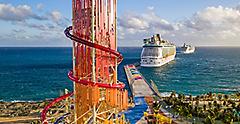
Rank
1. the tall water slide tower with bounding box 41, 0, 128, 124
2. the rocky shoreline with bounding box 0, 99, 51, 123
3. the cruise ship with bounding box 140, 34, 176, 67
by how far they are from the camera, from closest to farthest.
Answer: the tall water slide tower with bounding box 41, 0, 128, 124, the rocky shoreline with bounding box 0, 99, 51, 123, the cruise ship with bounding box 140, 34, 176, 67


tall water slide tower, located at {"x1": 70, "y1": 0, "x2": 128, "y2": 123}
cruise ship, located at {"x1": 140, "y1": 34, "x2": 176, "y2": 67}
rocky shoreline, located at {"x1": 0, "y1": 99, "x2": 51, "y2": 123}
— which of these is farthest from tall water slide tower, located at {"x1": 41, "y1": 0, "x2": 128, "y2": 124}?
cruise ship, located at {"x1": 140, "y1": 34, "x2": 176, "y2": 67}

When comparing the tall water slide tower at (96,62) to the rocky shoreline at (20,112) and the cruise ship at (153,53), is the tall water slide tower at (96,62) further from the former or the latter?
the cruise ship at (153,53)

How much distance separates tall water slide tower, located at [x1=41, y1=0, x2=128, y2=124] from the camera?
52.8 feet

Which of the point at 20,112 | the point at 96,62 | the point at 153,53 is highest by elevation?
the point at 96,62

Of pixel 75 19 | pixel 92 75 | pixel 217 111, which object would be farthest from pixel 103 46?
pixel 217 111

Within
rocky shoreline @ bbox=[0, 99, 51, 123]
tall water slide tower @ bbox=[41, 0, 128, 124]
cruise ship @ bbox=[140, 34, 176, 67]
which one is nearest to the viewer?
tall water slide tower @ bbox=[41, 0, 128, 124]

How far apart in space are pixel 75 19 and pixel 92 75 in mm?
3585

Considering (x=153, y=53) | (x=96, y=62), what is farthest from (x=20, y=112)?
(x=153, y=53)

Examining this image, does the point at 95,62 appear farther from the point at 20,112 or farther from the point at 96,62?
the point at 20,112

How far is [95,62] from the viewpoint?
16.5 metres

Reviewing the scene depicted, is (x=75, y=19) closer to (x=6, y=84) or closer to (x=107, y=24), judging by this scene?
(x=107, y=24)

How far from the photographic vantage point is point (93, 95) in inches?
634

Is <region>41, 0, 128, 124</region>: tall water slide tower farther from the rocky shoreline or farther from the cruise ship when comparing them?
the cruise ship

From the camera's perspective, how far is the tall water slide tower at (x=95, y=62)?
16.1m
